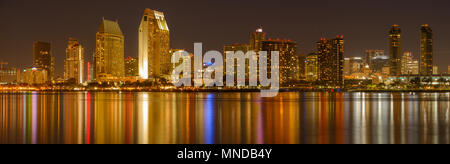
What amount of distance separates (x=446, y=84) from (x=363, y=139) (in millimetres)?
197231

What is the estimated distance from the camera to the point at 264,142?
20.6 m

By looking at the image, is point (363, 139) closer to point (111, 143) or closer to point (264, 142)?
point (264, 142)

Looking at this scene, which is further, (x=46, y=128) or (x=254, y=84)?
(x=254, y=84)

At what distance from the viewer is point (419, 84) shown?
636ft

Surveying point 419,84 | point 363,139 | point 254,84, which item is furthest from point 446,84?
point 363,139
